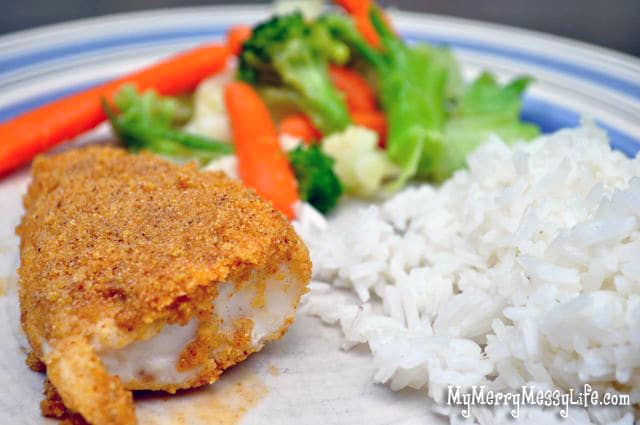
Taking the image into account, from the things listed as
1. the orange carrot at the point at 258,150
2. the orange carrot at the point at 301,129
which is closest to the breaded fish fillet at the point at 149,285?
the orange carrot at the point at 258,150

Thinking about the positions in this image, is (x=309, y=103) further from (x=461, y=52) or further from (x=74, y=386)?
(x=74, y=386)

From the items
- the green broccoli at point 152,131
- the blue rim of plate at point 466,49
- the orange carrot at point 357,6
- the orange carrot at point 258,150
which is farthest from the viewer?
the orange carrot at point 357,6

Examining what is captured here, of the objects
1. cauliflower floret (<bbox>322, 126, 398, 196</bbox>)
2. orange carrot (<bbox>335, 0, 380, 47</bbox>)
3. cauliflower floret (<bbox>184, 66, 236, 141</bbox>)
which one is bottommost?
cauliflower floret (<bbox>322, 126, 398, 196</bbox>)

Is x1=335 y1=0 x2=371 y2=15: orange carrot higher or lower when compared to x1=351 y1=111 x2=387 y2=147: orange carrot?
higher

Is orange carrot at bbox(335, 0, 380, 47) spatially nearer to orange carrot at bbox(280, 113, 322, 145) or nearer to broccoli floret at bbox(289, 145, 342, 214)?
orange carrot at bbox(280, 113, 322, 145)

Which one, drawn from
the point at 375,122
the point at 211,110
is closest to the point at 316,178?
the point at 375,122

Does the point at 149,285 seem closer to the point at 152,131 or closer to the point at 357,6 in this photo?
the point at 152,131

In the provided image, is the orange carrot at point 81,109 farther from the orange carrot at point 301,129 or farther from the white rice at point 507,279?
the white rice at point 507,279

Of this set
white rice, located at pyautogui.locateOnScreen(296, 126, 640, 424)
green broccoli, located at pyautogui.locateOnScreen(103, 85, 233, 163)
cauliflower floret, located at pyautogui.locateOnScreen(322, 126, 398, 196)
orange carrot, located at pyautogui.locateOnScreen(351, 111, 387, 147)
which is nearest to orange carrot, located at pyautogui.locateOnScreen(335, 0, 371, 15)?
orange carrot, located at pyautogui.locateOnScreen(351, 111, 387, 147)

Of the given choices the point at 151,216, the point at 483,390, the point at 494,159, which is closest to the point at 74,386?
the point at 151,216
